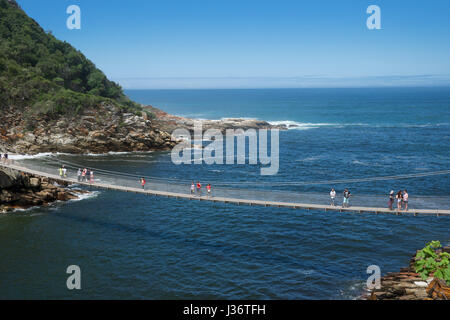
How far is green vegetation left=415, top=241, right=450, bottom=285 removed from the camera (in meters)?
18.1

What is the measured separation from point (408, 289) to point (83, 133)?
147 feet

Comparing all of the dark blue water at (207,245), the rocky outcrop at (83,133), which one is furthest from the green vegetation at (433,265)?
A: the rocky outcrop at (83,133)

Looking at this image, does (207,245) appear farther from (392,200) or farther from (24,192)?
(24,192)

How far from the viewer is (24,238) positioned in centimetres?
2517

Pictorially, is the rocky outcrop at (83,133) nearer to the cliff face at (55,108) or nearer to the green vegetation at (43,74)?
the cliff face at (55,108)

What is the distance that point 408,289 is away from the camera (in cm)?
1817

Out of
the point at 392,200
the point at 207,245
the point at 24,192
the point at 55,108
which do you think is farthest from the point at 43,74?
the point at 392,200

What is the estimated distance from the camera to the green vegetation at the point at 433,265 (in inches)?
713

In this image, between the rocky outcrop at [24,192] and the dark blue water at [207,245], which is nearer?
the dark blue water at [207,245]

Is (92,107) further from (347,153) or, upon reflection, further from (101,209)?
(347,153)

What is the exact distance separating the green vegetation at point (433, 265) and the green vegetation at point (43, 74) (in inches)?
1807

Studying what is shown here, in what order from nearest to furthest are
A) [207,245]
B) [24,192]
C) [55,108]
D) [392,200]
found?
[392,200], [207,245], [24,192], [55,108]

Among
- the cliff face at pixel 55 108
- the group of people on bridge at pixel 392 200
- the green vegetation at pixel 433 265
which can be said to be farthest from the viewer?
the cliff face at pixel 55 108
